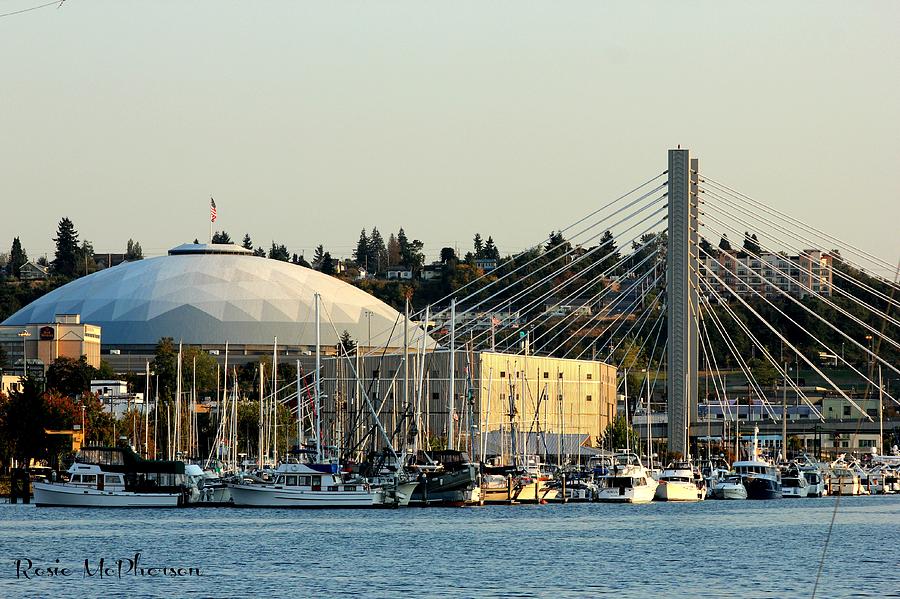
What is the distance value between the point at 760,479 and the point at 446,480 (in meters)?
21.9

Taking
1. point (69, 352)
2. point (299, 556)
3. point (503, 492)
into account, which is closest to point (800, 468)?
point (503, 492)

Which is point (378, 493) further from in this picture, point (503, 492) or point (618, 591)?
point (618, 591)

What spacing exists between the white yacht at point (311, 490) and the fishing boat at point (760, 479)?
82.3 ft

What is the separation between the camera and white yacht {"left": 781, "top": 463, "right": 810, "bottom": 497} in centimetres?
9950

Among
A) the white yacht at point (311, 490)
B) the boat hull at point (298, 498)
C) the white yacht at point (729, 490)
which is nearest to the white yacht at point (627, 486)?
the white yacht at point (729, 490)

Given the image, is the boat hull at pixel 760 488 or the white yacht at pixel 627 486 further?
the boat hull at pixel 760 488

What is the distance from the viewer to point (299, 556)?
5538 cm

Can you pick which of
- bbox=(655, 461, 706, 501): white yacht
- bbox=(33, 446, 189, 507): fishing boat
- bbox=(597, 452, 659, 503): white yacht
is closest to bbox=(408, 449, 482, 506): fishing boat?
bbox=(597, 452, 659, 503): white yacht

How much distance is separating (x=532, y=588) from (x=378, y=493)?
112 ft

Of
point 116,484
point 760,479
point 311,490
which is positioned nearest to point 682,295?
point 760,479

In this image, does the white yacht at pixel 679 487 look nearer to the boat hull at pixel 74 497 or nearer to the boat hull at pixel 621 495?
the boat hull at pixel 621 495

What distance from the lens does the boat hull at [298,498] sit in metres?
79.1

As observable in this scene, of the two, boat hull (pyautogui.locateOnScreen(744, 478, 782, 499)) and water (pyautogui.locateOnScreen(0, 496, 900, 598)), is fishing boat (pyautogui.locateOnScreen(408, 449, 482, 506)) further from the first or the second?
boat hull (pyautogui.locateOnScreen(744, 478, 782, 499))

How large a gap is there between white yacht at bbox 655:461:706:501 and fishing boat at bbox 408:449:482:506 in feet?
36.9
